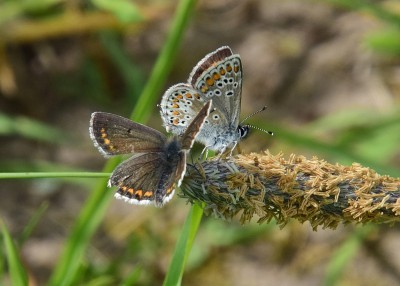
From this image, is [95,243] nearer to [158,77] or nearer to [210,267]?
[210,267]

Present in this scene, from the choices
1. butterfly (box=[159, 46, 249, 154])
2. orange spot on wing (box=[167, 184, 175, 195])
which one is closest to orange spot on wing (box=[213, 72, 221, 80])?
butterfly (box=[159, 46, 249, 154])

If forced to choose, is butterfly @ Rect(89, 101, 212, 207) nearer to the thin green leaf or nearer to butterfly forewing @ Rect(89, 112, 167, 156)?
butterfly forewing @ Rect(89, 112, 167, 156)

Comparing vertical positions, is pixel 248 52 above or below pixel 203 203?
below

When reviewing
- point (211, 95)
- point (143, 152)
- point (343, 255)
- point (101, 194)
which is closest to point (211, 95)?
point (211, 95)

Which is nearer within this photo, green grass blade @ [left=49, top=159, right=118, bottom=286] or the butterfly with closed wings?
the butterfly with closed wings

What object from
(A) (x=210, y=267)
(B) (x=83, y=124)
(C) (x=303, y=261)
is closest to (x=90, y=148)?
(B) (x=83, y=124)
